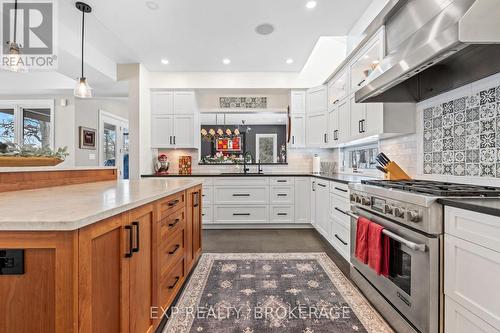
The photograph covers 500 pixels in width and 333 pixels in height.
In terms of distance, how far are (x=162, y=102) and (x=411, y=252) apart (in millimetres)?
4300

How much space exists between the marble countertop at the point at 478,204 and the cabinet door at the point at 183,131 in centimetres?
386

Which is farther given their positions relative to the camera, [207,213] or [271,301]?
[207,213]

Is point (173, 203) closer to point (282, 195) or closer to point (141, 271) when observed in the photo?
point (141, 271)

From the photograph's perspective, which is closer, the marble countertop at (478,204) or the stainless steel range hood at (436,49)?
the marble countertop at (478,204)

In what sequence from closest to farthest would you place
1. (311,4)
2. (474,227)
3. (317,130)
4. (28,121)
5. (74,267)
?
(74,267)
(474,227)
(311,4)
(317,130)
(28,121)

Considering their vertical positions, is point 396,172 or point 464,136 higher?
point 464,136

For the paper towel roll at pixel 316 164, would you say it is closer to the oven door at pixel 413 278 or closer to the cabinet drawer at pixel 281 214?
the cabinet drawer at pixel 281 214

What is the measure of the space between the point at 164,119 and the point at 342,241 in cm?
353

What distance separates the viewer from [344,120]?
336 cm

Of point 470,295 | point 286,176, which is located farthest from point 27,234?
point 286,176

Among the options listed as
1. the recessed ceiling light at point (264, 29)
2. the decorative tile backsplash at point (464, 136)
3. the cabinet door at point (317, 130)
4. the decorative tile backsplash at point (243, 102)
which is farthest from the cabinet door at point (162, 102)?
the decorative tile backsplash at point (464, 136)

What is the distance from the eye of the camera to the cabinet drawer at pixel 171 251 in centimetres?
169

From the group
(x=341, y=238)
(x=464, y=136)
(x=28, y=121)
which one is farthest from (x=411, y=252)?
(x=28, y=121)

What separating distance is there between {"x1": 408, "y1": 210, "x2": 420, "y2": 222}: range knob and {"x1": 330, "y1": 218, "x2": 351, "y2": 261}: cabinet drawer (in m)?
1.18
